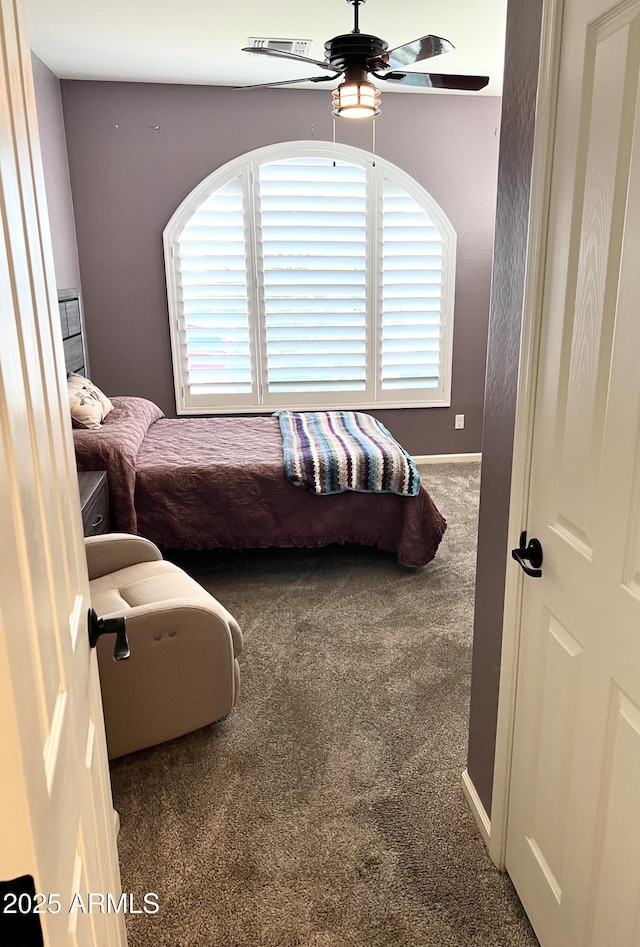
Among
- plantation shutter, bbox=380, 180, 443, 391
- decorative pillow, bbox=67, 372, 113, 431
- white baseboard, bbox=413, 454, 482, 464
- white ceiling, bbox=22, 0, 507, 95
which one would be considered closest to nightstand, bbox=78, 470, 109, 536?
decorative pillow, bbox=67, 372, 113, 431

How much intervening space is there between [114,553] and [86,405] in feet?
4.83

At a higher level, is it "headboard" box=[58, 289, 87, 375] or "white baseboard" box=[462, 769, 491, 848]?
"headboard" box=[58, 289, 87, 375]

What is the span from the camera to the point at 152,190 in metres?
4.87

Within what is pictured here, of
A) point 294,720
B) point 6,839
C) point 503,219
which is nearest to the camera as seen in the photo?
point 6,839

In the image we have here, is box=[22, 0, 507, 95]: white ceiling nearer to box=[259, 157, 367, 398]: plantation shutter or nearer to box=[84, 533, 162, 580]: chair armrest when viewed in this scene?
box=[259, 157, 367, 398]: plantation shutter

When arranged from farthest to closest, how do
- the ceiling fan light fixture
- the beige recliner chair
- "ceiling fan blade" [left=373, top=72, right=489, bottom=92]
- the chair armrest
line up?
1. "ceiling fan blade" [left=373, top=72, right=489, bottom=92]
2. the ceiling fan light fixture
3. the chair armrest
4. the beige recliner chair

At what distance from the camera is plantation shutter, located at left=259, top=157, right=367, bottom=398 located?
16.3ft

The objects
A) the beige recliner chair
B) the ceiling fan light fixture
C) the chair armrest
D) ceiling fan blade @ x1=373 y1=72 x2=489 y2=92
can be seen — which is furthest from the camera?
ceiling fan blade @ x1=373 y1=72 x2=489 y2=92

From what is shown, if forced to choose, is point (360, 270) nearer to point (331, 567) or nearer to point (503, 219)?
point (331, 567)

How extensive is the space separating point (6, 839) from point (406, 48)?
3190 millimetres

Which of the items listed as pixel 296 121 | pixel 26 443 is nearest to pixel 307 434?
pixel 296 121

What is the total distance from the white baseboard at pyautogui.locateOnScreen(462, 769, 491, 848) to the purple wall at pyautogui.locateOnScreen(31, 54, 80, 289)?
3546mm

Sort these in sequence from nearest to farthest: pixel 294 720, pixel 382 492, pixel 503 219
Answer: pixel 503 219
pixel 294 720
pixel 382 492

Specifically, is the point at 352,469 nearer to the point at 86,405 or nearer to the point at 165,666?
the point at 86,405
